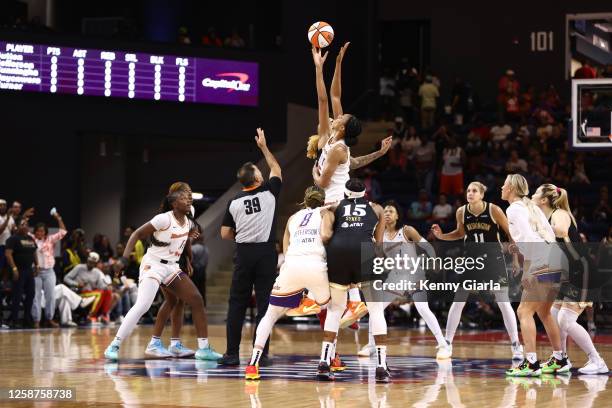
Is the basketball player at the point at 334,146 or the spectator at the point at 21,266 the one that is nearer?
the basketball player at the point at 334,146

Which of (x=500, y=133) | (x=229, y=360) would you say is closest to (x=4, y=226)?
(x=229, y=360)

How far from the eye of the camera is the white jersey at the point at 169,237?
1096 cm

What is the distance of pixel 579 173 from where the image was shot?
21.5m

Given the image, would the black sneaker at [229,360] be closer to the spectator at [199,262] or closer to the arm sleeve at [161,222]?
the arm sleeve at [161,222]

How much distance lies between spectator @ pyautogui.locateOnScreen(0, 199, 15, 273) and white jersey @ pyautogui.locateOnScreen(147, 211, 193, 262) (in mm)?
7730

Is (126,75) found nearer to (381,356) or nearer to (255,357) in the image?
(255,357)

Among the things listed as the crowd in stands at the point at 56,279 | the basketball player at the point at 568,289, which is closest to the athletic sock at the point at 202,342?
the basketball player at the point at 568,289

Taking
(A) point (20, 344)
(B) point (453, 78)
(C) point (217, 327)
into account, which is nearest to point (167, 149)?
(B) point (453, 78)

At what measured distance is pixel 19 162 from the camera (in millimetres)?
22172

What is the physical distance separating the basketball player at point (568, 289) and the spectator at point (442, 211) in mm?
10038

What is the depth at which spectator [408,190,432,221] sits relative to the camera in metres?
21.2

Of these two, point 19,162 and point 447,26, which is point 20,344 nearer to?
point 19,162

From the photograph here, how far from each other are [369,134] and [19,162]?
8819 millimetres

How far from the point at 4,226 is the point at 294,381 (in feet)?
33.6
